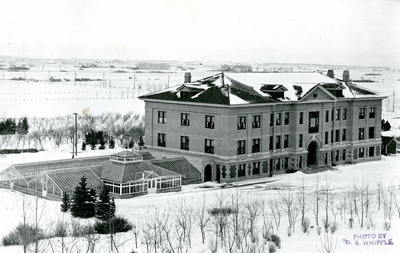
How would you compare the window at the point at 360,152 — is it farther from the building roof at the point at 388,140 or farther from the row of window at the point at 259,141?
the building roof at the point at 388,140

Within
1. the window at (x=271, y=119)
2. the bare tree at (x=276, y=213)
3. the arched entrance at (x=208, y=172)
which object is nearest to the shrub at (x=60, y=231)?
the bare tree at (x=276, y=213)

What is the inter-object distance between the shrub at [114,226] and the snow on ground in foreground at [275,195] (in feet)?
2.57

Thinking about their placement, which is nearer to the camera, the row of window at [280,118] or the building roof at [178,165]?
the building roof at [178,165]

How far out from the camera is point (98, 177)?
167 ft

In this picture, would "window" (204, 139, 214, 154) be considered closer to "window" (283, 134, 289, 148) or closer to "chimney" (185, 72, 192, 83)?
"window" (283, 134, 289, 148)

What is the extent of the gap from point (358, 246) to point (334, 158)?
3258 cm

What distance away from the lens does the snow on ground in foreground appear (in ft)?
119

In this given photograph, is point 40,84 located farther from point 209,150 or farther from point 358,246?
point 358,246

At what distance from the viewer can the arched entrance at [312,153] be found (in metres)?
65.6

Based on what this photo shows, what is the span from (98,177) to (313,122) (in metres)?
23.8

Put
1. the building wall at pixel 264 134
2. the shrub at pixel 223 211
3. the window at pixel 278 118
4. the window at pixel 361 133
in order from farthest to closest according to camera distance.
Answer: the window at pixel 361 133 < the window at pixel 278 118 < the building wall at pixel 264 134 < the shrub at pixel 223 211

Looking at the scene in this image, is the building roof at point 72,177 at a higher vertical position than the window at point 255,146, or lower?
lower

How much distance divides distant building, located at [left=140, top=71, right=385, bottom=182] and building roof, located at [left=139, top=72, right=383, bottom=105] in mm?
92

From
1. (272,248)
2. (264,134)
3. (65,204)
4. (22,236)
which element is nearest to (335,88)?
A: (264,134)
